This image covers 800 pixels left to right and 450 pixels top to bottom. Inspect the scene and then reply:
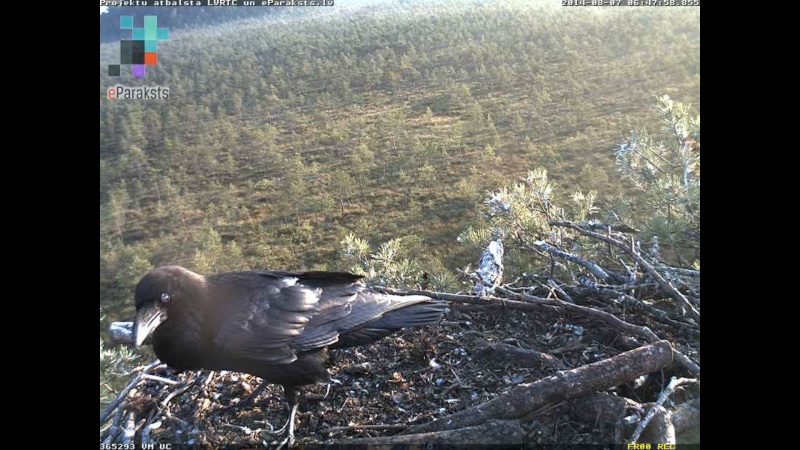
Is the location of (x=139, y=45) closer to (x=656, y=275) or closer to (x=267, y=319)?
(x=267, y=319)

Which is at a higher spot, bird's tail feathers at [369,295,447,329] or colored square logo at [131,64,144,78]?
colored square logo at [131,64,144,78]

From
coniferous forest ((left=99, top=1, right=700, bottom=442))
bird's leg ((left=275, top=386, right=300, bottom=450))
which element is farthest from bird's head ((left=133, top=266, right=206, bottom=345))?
bird's leg ((left=275, top=386, right=300, bottom=450))

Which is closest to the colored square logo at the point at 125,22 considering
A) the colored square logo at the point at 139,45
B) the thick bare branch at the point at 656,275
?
the colored square logo at the point at 139,45

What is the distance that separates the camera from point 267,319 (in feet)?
9.72

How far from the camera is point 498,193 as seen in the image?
3646 mm

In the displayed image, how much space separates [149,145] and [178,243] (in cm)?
61

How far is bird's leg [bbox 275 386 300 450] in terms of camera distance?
2838mm

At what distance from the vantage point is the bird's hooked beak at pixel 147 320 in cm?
266

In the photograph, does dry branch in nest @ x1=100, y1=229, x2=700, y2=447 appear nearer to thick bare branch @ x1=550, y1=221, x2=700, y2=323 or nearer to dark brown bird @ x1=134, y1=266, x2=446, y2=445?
thick bare branch @ x1=550, y1=221, x2=700, y2=323

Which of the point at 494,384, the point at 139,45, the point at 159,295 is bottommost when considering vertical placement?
the point at 494,384

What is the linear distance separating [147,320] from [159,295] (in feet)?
0.42

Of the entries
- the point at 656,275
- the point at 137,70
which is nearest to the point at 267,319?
the point at 137,70

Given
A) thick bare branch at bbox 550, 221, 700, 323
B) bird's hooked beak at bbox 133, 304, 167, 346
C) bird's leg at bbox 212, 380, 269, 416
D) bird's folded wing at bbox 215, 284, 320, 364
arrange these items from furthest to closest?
thick bare branch at bbox 550, 221, 700, 323
bird's leg at bbox 212, 380, 269, 416
bird's folded wing at bbox 215, 284, 320, 364
bird's hooked beak at bbox 133, 304, 167, 346

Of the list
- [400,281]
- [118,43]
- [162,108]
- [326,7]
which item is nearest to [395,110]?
[326,7]
